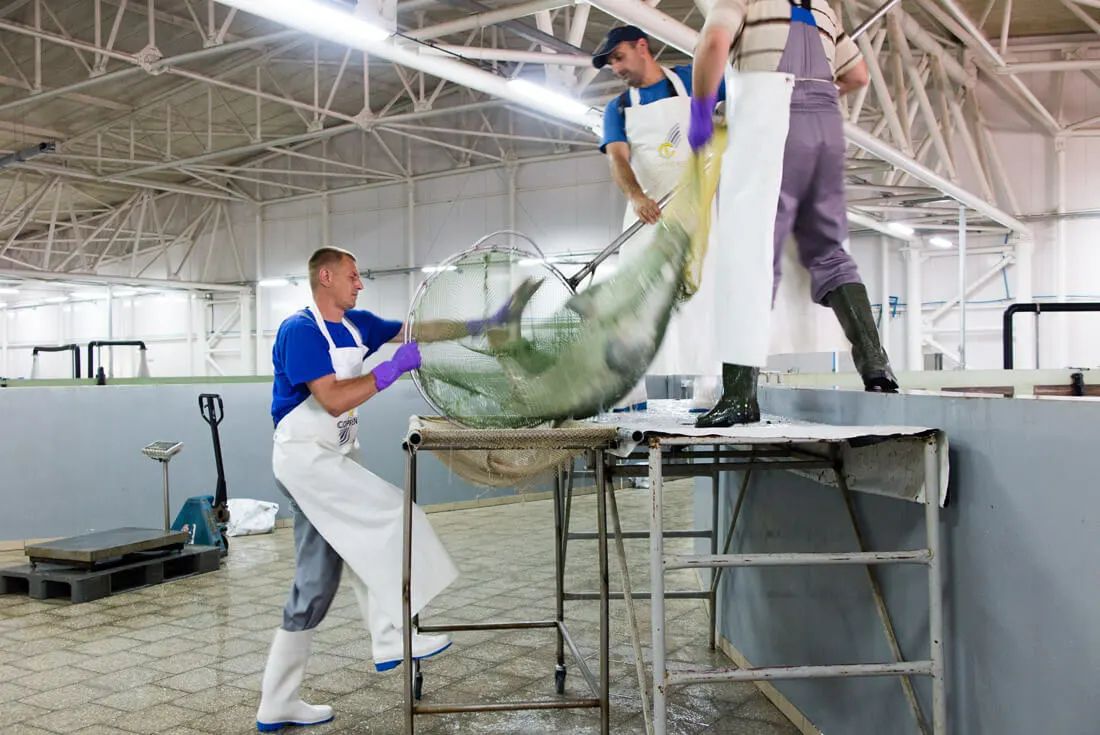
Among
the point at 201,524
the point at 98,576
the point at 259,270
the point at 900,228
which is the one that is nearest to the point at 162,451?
the point at 201,524

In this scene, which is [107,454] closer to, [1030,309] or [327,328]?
[327,328]

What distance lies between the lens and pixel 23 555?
21.0 ft

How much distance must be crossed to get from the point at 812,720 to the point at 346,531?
5.49ft

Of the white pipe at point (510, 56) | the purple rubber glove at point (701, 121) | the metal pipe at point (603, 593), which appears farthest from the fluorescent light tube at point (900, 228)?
the metal pipe at point (603, 593)

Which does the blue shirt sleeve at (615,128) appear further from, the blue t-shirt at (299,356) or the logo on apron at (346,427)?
the logo on apron at (346,427)

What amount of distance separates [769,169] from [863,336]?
1.86 feet

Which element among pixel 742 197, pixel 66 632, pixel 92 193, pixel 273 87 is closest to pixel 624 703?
pixel 742 197

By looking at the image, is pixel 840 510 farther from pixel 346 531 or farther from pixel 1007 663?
pixel 346 531

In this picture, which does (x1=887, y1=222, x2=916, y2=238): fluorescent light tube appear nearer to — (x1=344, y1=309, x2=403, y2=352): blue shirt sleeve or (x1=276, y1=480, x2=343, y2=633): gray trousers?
(x1=344, y1=309, x2=403, y2=352): blue shirt sleeve

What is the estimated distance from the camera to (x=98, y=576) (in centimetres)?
513

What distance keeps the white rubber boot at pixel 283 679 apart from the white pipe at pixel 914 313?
38.7 ft

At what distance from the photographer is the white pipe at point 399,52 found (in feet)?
15.9

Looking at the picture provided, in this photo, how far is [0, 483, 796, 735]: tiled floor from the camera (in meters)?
3.25

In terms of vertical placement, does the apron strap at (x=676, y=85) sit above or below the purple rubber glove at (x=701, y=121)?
above
